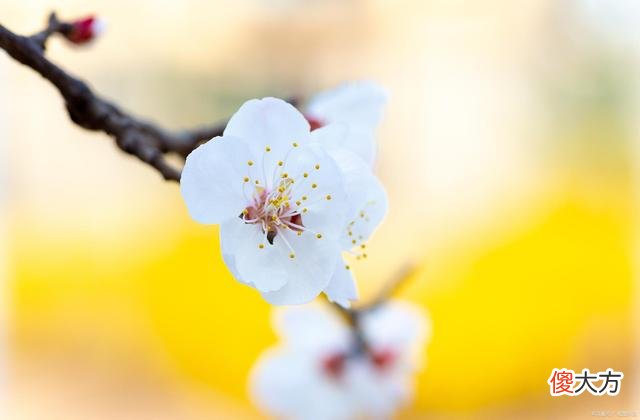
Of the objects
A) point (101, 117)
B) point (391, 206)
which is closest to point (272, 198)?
point (101, 117)

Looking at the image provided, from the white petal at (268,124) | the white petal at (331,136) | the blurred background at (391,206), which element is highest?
the blurred background at (391,206)

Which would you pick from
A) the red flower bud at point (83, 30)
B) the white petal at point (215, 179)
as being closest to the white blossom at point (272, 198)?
the white petal at point (215, 179)

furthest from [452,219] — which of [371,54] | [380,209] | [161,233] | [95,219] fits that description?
[380,209]

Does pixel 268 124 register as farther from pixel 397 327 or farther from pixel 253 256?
pixel 397 327

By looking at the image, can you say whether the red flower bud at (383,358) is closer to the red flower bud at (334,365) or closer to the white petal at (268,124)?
the red flower bud at (334,365)

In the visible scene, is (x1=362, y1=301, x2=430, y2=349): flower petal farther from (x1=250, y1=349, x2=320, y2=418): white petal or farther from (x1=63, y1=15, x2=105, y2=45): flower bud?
(x1=63, y1=15, x2=105, y2=45): flower bud

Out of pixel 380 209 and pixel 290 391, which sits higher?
pixel 290 391

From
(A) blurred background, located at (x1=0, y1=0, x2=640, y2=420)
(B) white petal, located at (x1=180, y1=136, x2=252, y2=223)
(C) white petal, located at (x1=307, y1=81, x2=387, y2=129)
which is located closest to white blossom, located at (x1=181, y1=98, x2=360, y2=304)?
(B) white petal, located at (x1=180, y1=136, x2=252, y2=223)

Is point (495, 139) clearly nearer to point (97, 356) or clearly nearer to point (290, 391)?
point (97, 356)
